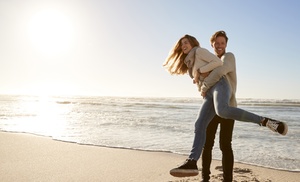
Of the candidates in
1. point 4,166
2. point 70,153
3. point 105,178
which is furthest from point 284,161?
point 4,166

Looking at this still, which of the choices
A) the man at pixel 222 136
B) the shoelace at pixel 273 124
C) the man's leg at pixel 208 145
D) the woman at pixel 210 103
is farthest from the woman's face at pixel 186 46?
the shoelace at pixel 273 124

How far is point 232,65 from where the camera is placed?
11.9 ft

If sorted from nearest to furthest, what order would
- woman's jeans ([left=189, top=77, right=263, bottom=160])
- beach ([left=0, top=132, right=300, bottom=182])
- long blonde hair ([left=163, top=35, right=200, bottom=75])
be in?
woman's jeans ([left=189, top=77, right=263, bottom=160]) < long blonde hair ([left=163, top=35, right=200, bottom=75]) < beach ([left=0, top=132, right=300, bottom=182])

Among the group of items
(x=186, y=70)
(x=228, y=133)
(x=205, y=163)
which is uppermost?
(x=186, y=70)

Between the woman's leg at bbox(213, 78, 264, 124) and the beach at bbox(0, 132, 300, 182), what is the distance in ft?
4.87

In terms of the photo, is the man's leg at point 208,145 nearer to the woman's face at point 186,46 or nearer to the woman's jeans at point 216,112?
the woman's jeans at point 216,112

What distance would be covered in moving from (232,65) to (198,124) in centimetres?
87

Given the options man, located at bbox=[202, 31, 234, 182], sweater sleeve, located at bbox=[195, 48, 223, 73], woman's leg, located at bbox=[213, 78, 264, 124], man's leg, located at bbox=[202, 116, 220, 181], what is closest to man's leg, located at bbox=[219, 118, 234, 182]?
man, located at bbox=[202, 31, 234, 182]

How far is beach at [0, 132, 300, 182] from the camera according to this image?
4375 millimetres

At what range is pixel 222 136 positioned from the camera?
12.5 feet

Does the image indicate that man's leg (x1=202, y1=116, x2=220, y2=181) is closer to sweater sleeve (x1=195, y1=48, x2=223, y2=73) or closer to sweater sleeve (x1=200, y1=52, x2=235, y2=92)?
sweater sleeve (x1=200, y1=52, x2=235, y2=92)

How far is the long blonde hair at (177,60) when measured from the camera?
12.5ft

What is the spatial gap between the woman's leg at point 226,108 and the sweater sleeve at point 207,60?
0.68 feet

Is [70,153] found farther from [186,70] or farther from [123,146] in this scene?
Answer: [186,70]
